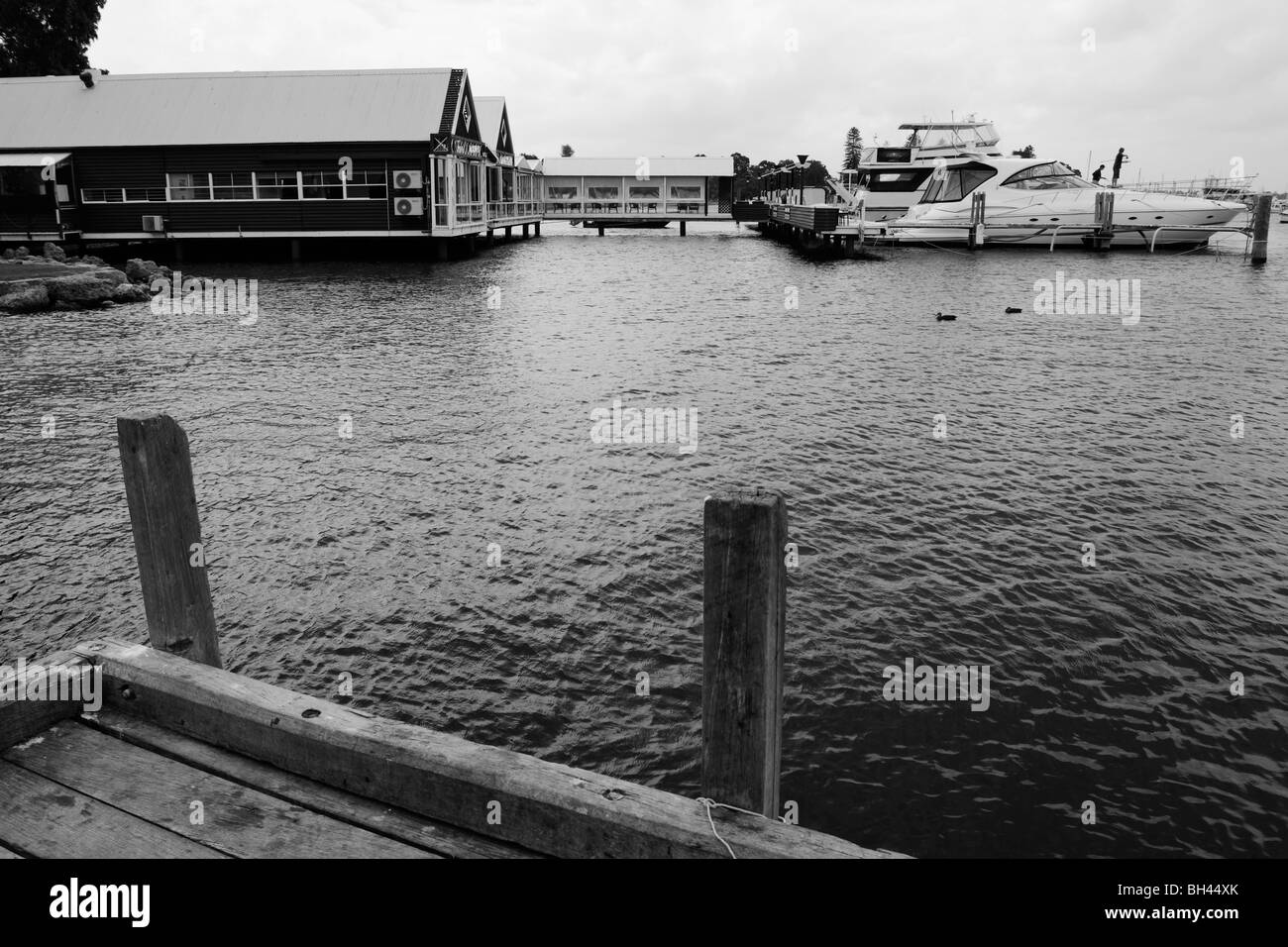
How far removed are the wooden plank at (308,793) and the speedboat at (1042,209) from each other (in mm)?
42597

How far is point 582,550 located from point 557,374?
25.5ft

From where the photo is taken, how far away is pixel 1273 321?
2123 centimetres

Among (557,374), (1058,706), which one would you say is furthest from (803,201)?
(1058,706)

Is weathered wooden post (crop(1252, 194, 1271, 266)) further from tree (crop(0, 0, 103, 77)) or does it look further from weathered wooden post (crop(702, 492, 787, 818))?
tree (crop(0, 0, 103, 77))

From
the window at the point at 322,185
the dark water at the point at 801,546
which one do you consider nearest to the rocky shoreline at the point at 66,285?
the dark water at the point at 801,546

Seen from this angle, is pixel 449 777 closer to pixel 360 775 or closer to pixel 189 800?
pixel 360 775

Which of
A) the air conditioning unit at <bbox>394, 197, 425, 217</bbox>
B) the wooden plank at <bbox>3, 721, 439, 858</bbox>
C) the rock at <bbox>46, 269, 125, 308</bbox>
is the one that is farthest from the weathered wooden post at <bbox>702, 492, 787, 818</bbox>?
the air conditioning unit at <bbox>394, 197, 425, 217</bbox>

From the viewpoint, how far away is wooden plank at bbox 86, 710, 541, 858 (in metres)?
3.55

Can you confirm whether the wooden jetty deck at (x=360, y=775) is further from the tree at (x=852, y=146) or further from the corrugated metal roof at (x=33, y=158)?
the tree at (x=852, y=146)

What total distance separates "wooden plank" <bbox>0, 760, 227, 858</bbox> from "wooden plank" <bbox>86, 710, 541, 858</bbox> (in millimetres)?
379

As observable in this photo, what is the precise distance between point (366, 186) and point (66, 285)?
51.5 ft

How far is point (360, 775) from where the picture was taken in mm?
3818

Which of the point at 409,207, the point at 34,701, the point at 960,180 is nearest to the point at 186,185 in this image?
the point at 409,207

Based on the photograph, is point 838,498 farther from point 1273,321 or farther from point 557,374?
point 1273,321
